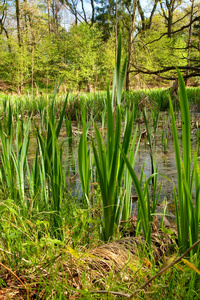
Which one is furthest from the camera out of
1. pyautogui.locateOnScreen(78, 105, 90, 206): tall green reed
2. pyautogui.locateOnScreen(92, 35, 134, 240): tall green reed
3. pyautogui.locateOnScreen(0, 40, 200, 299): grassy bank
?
pyautogui.locateOnScreen(78, 105, 90, 206): tall green reed

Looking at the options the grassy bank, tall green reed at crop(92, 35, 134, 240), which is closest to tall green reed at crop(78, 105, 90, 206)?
the grassy bank

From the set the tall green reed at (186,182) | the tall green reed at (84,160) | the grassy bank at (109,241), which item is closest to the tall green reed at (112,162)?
the grassy bank at (109,241)

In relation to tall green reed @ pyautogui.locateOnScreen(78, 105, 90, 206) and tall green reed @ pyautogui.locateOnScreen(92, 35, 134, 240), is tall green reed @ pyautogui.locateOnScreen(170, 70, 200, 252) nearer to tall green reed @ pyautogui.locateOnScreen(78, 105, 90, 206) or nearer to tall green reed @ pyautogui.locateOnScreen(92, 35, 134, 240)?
tall green reed @ pyautogui.locateOnScreen(92, 35, 134, 240)

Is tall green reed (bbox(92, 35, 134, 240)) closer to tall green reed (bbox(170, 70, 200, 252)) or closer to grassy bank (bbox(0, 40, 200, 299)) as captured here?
grassy bank (bbox(0, 40, 200, 299))

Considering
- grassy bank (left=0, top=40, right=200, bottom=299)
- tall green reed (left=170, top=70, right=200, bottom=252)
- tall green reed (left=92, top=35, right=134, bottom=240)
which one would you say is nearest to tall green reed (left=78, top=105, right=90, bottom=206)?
grassy bank (left=0, top=40, right=200, bottom=299)

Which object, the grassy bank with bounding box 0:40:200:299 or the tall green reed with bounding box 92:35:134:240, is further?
the tall green reed with bounding box 92:35:134:240

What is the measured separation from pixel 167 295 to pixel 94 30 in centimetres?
2761

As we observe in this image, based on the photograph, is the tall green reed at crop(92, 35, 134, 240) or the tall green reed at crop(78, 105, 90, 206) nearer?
the tall green reed at crop(92, 35, 134, 240)

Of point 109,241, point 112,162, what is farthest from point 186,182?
point 109,241

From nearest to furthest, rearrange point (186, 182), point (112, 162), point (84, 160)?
point (186, 182) → point (112, 162) → point (84, 160)

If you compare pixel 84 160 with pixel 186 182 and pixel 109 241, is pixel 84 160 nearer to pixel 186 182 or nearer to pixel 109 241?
pixel 109 241

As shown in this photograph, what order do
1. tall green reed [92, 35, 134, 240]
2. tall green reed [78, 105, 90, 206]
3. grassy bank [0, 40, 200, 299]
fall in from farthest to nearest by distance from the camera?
tall green reed [78, 105, 90, 206]
tall green reed [92, 35, 134, 240]
grassy bank [0, 40, 200, 299]

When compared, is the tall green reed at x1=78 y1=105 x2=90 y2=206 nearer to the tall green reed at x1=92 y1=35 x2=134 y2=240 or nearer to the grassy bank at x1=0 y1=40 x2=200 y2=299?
the grassy bank at x1=0 y1=40 x2=200 y2=299

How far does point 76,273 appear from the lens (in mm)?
901
